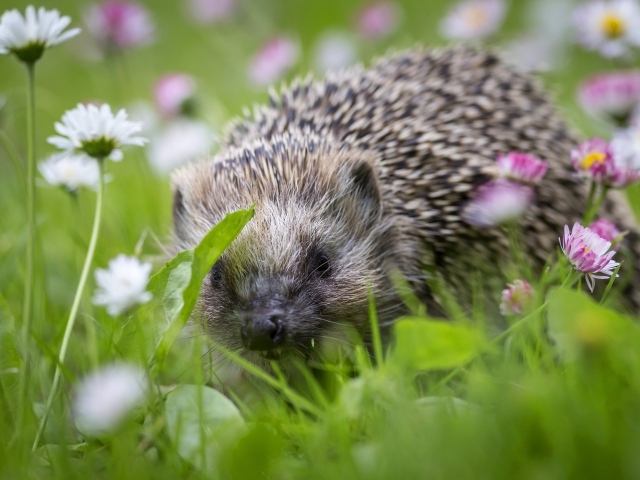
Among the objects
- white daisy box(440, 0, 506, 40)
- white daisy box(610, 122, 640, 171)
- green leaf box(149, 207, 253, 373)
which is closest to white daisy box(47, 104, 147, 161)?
green leaf box(149, 207, 253, 373)

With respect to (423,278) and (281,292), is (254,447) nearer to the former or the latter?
(281,292)

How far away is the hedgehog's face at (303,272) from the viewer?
2.67 m

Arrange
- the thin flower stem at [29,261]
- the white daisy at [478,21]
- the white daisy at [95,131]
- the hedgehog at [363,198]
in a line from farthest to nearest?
the white daisy at [478,21] < the hedgehog at [363,198] < the white daisy at [95,131] < the thin flower stem at [29,261]

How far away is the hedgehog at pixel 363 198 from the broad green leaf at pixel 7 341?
0.65m

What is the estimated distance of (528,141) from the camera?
142 inches

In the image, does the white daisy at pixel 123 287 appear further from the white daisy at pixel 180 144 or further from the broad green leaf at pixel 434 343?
the white daisy at pixel 180 144

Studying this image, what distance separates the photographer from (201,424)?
207cm

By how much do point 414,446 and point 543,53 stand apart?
493cm

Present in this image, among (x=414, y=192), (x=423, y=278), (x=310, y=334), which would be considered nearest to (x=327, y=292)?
(x=310, y=334)

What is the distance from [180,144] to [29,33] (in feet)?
7.78

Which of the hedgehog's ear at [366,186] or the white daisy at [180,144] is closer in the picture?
the hedgehog's ear at [366,186]

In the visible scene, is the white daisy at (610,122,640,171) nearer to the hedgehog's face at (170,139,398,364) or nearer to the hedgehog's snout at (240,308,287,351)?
the hedgehog's face at (170,139,398,364)

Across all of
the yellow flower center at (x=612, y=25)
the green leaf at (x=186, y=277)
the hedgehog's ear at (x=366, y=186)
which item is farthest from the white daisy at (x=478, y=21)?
the green leaf at (x=186, y=277)

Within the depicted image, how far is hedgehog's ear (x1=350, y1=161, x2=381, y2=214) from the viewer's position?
10.2 feet
